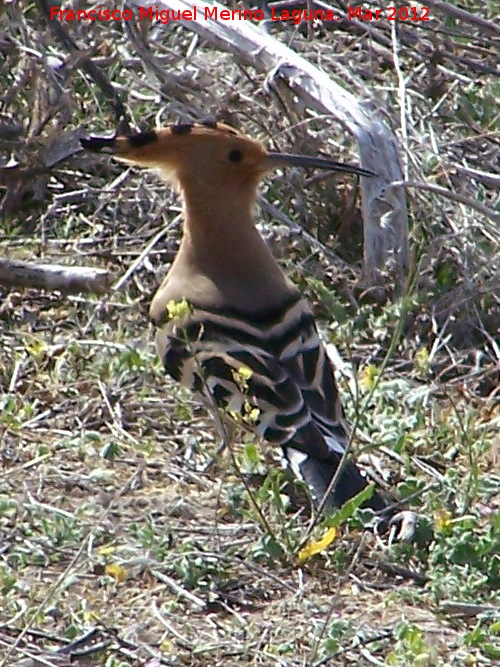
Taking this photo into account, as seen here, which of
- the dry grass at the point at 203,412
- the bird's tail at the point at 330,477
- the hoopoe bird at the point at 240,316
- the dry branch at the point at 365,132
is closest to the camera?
the dry grass at the point at 203,412

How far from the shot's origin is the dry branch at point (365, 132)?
4.18 metres

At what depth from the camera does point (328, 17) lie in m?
5.16

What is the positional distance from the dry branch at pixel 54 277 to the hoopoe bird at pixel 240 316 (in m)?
0.21

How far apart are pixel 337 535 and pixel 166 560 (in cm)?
37

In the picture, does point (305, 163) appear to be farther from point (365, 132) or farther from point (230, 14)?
point (230, 14)

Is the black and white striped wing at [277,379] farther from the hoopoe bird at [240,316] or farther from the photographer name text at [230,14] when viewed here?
the photographer name text at [230,14]

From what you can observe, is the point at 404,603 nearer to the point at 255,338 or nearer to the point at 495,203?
the point at 255,338

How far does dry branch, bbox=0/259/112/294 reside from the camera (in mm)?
3967

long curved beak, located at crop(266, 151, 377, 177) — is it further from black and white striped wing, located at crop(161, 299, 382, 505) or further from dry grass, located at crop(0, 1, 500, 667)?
black and white striped wing, located at crop(161, 299, 382, 505)

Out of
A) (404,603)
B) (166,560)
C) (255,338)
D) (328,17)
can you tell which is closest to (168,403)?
(255,338)

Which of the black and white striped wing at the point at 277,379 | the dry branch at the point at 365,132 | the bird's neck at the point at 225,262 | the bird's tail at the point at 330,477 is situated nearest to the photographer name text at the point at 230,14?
the dry branch at the point at 365,132

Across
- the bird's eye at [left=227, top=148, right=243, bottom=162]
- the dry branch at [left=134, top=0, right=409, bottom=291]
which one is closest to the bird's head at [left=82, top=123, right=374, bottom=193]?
the bird's eye at [left=227, top=148, right=243, bottom=162]

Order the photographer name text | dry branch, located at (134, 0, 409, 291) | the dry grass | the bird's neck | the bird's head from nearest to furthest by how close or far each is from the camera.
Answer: the dry grass
the bird's neck
the bird's head
dry branch, located at (134, 0, 409, 291)
the photographer name text

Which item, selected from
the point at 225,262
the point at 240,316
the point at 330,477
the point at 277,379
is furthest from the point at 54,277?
the point at 330,477
